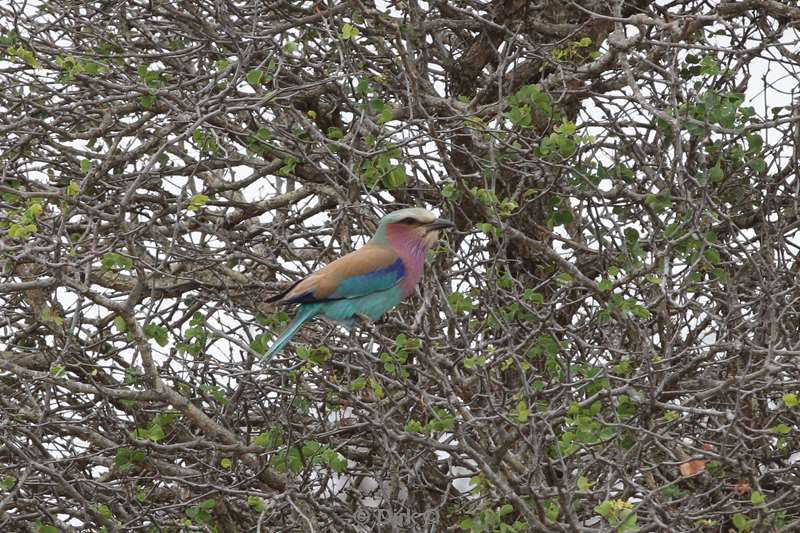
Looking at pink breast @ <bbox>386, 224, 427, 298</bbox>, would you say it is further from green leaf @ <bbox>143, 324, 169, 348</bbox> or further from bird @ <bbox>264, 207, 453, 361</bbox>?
green leaf @ <bbox>143, 324, 169, 348</bbox>

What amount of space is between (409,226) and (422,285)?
56 cm

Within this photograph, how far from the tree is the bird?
124mm

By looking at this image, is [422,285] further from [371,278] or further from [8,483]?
[8,483]

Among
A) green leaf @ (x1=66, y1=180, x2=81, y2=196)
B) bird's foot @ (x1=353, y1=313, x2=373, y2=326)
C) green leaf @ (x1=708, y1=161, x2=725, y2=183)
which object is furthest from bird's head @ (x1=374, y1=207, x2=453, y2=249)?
green leaf @ (x1=66, y1=180, x2=81, y2=196)

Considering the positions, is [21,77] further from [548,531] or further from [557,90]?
[548,531]

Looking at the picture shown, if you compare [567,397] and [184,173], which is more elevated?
A: [184,173]

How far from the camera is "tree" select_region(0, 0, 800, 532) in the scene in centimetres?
521

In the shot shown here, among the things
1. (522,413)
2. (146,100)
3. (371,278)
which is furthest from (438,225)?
(146,100)

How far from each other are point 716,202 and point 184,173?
2765mm

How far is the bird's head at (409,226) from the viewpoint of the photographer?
5781mm

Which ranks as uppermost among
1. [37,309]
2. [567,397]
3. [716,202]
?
[37,309]

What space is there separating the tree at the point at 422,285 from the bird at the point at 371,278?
0.41ft

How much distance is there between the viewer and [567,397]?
535cm

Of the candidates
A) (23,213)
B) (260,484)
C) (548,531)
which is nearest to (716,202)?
(548,531)
